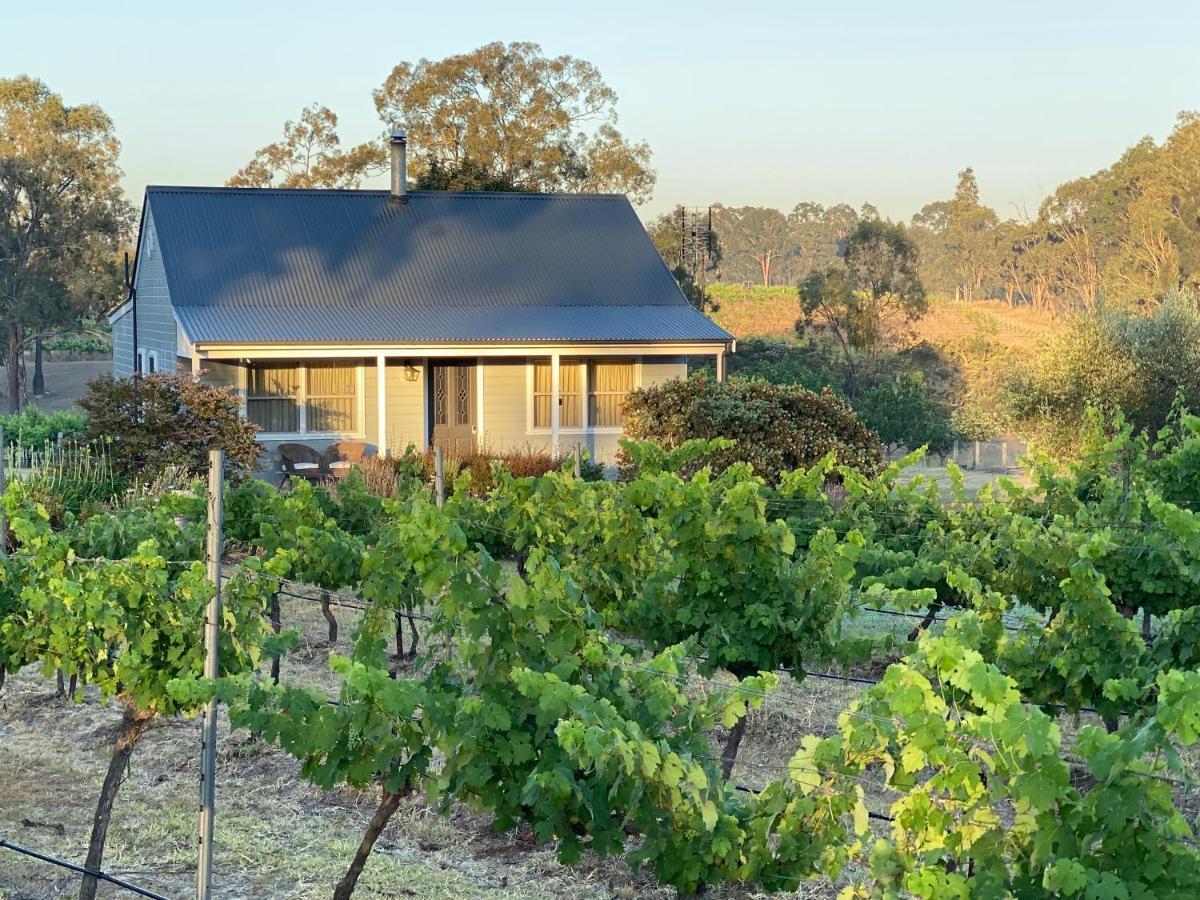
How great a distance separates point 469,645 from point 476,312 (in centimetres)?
2060

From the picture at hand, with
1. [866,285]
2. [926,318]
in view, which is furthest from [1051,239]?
[866,285]

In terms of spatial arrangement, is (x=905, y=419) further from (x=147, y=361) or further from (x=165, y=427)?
(x=165, y=427)

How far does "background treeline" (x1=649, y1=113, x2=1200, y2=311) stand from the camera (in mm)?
54281

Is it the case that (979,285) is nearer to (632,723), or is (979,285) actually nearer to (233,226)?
(233,226)

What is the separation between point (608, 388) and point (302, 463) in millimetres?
5804

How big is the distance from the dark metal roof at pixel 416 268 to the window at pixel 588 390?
0.84 meters

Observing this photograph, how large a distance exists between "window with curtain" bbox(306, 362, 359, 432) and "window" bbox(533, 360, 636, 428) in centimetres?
324

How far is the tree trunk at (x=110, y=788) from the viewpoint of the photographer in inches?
310

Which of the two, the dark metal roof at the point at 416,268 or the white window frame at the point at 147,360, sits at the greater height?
the dark metal roof at the point at 416,268

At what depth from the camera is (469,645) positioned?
21.6ft

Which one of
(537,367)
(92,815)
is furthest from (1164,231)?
(92,815)

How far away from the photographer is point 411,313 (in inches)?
1043

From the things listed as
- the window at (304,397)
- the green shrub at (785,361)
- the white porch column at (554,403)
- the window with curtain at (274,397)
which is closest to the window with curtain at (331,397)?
the window at (304,397)

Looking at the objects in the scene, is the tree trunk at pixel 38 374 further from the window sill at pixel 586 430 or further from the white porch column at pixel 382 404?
the window sill at pixel 586 430
